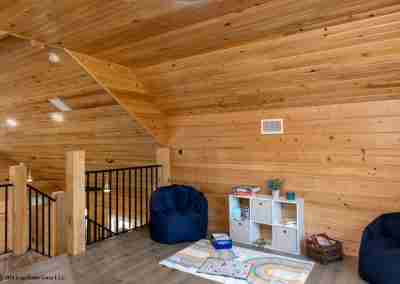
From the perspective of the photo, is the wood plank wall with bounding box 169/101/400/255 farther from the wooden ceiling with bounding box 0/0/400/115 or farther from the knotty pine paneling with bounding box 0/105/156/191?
the knotty pine paneling with bounding box 0/105/156/191

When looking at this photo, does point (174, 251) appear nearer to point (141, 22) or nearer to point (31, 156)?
point (141, 22)

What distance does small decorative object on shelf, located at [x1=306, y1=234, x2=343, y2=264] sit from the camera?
301 centimetres

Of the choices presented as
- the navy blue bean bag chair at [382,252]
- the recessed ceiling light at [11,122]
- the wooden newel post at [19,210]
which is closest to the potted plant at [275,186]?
the navy blue bean bag chair at [382,252]

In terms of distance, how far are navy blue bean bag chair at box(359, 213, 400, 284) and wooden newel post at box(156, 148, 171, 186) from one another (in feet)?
9.46

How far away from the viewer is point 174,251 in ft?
11.0

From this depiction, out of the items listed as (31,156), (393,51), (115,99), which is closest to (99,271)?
(115,99)

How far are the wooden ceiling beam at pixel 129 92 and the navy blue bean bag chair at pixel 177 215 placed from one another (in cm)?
102

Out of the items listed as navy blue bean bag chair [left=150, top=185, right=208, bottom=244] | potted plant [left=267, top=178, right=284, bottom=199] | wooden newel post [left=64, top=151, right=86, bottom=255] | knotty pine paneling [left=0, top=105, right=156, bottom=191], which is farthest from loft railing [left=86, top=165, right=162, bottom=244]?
potted plant [left=267, top=178, right=284, bottom=199]

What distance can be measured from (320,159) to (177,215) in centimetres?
187

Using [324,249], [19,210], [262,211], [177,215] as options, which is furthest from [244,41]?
[19,210]

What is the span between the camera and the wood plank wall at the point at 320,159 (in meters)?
3.04

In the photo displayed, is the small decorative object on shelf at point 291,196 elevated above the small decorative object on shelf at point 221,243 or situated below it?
above

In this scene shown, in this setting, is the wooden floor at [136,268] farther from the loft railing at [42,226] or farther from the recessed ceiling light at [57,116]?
the recessed ceiling light at [57,116]

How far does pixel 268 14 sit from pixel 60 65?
8.74 feet
